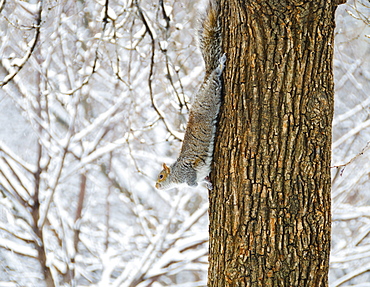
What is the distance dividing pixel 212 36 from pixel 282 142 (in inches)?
22.4

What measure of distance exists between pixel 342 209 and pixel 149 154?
1.97 meters

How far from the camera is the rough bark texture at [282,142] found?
149 cm

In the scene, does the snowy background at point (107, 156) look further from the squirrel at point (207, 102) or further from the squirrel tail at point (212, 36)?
the squirrel tail at point (212, 36)

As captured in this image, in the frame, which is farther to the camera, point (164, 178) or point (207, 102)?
point (164, 178)

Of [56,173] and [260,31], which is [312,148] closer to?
[260,31]

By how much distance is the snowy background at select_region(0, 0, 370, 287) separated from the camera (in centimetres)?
368

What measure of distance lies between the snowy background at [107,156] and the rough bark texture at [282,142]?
1.93 meters

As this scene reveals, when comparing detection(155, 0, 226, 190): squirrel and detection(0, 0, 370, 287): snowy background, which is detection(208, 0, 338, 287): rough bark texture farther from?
detection(0, 0, 370, 287): snowy background

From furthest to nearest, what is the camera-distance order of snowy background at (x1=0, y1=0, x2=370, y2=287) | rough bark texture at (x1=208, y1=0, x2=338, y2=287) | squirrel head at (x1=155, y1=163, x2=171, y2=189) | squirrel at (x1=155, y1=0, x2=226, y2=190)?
snowy background at (x1=0, y1=0, x2=370, y2=287) → squirrel head at (x1=155, y1=163, x2=171, y2=189) → squirrel at (x1=155, y1=0, x2=226, y2=190) → rough bark texture at (x1=208, y1=0, x2=338, y2=287)

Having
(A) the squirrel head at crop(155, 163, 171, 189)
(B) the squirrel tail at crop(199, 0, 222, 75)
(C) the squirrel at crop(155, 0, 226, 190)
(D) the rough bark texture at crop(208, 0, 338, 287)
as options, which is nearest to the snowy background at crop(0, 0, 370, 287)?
(A) the squirrel head at crop(155, 163, 171, 189)

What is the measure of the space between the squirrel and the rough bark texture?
14 centimetres

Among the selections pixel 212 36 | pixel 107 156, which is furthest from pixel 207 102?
pixel 107 156

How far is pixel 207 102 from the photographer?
1.72m

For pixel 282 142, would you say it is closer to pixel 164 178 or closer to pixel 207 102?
pixel 207 102
